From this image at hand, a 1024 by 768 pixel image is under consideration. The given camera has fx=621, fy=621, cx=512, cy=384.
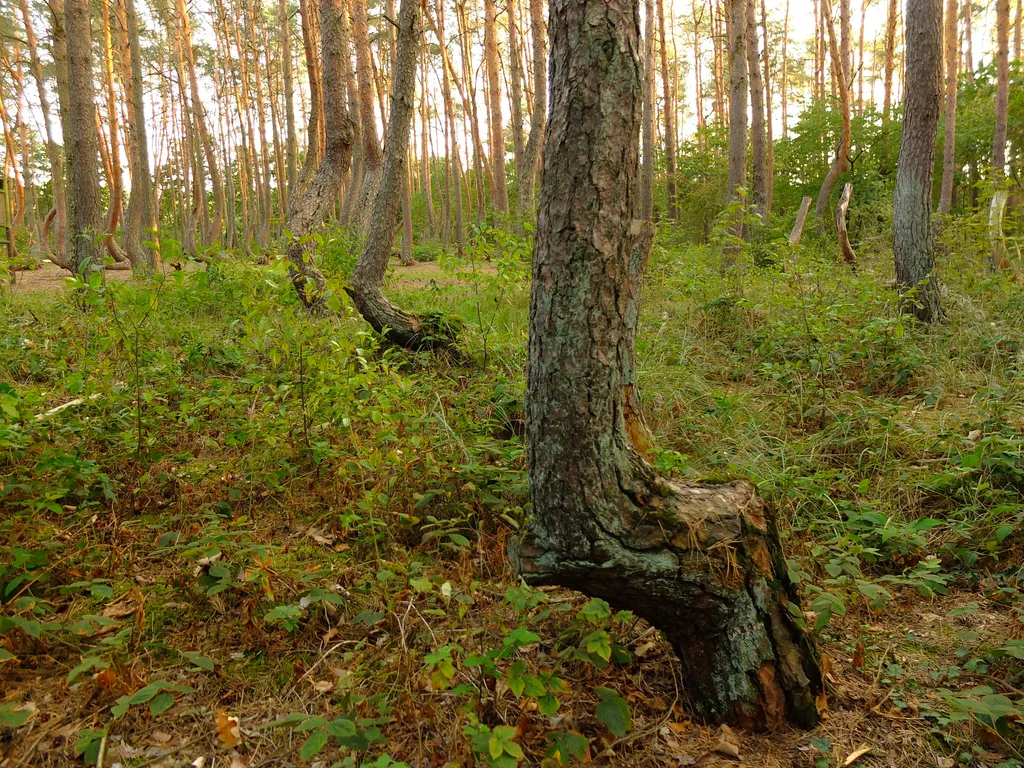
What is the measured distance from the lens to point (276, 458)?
3629mm

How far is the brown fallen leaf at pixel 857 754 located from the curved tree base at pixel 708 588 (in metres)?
0.15

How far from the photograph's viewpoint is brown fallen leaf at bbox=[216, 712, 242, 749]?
76.2 inches

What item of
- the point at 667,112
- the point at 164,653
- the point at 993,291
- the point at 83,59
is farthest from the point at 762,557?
the point at 667,112

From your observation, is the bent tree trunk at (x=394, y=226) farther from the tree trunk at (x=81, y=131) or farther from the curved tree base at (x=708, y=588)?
the tree trunk at (x=81, y=131)

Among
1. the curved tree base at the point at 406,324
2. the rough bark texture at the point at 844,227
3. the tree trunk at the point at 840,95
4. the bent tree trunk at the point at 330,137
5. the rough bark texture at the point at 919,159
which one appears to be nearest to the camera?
the curved tree base at the point at 406,324

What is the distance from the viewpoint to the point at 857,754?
1.92 metres

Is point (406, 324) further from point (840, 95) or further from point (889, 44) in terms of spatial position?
point (889, 44)

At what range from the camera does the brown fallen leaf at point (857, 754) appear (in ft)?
6.24

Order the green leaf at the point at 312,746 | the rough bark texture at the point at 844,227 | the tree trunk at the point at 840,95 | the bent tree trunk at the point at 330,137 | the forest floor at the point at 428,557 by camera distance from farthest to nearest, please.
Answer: the tree trunk at the point at 840,95 → the rough bark texture at the point at 844,227 → the bent tree trunk at the point at 330,137 → the forest floor at the point at 428,557 → the green leaf at the point at 312,746

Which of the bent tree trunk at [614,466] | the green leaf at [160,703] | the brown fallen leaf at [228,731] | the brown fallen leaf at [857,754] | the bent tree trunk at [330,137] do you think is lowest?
the brown fallen leaf at [857,754]

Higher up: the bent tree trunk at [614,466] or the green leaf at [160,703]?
the bent tree trunk at [614,466]

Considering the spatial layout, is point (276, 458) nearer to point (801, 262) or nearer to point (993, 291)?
point (801, 262)

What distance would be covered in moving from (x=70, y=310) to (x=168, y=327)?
1154 millimetres

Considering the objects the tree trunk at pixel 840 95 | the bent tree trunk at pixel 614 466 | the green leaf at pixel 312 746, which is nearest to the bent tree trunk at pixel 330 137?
the bent tree trunk at pixel 614 466
